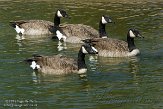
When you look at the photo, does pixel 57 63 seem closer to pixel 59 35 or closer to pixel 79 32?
pixel 79 32

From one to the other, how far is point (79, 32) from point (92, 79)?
8.43 meters

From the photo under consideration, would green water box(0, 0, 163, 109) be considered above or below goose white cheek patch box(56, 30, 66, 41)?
below

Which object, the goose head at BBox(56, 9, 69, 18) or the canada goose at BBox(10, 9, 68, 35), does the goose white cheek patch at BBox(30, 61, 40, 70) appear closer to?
the canada goose at BBox(10, 9, 68, 35)

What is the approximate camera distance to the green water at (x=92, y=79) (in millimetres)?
16250

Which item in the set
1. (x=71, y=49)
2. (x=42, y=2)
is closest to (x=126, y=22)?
(x=71, y=49)

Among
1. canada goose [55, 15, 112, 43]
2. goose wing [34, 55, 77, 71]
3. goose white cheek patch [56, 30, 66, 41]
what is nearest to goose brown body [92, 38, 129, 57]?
canada goose [55, 15, 112, 43]

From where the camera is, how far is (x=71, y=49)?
1008 inches

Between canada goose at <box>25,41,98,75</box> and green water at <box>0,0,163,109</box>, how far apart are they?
0.35 m

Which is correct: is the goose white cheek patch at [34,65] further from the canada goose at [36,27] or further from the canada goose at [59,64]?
the canada goose at [36,27]

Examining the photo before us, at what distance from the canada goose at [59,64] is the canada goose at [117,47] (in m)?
3.58

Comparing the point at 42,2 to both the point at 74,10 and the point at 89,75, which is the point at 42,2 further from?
the point at 89,75

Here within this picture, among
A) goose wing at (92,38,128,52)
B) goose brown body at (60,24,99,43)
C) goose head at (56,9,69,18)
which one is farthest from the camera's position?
goose head at (56,9,69,18)

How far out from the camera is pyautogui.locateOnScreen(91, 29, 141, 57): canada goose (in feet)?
78.0

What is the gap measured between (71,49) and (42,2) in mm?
18300
